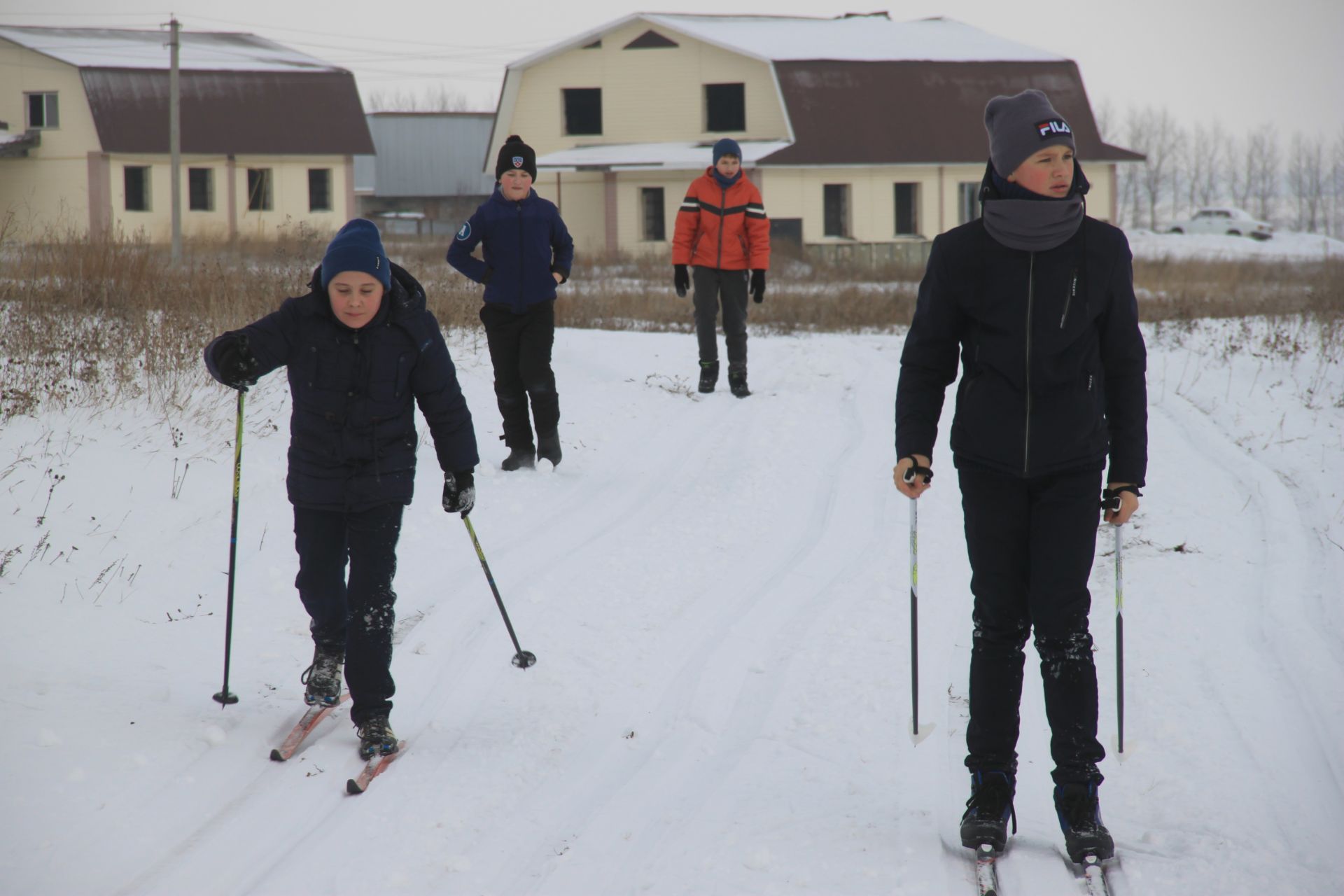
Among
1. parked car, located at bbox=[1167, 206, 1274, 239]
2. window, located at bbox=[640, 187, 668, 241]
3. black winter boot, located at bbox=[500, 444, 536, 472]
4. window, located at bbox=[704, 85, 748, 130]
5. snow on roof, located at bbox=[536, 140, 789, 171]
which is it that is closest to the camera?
black winter boot, located at bbox=[500, 444, 536, 472]

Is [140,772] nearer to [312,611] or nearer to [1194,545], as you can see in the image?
[312,611]

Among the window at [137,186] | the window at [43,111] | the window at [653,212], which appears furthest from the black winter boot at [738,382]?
the window at [43,111]

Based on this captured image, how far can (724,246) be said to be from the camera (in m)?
10.3

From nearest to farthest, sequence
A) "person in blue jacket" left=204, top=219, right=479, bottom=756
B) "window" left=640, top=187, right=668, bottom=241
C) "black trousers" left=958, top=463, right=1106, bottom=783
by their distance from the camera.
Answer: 1. "black trousers" left=958, top=463, right=1106, bottom=783
2. "person in blue jacket" left=204, top=219, right=479, bottom=756
3. "window" left=640, top=187, right=668, bottom=241

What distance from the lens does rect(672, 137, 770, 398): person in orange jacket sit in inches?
403

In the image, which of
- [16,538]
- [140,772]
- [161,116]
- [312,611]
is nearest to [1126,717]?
[312,611]

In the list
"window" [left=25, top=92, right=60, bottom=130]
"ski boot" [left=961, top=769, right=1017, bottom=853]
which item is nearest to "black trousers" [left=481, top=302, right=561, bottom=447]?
"ski boot" [left=961, top=769, right=1017, bottom=853]

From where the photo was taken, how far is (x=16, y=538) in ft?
19.2

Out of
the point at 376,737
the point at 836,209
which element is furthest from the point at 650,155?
the point at 376,737

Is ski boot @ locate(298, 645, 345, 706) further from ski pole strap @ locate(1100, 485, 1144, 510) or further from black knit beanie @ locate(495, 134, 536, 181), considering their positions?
black knit beanie @ locate(495, 134, 536, 181)

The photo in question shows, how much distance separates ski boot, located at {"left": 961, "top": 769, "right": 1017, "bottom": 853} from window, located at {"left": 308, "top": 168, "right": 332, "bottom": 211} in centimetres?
3796

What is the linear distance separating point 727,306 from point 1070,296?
7253 mm

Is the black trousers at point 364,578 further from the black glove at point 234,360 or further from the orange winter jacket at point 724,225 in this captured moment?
the orange winter jacket at point 724,225

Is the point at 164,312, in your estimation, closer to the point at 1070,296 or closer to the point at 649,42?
the point at 1070,296
